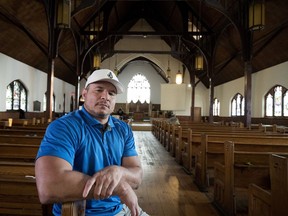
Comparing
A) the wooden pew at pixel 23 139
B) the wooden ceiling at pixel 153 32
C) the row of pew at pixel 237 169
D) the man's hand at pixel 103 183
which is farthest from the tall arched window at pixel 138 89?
the man's hand at pixel 103 183

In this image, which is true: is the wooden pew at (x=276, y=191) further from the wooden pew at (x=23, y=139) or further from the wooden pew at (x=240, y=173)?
the wooden pew at (x=23, y=139)

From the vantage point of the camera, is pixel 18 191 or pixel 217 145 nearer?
pixel 18 191

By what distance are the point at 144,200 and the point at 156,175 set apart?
1249 mm

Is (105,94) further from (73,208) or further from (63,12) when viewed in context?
(63,12)

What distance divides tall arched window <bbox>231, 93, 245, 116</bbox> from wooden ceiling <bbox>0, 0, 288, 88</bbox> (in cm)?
115

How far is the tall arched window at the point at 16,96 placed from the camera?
10920mm

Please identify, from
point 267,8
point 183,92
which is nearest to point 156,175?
point 267,8

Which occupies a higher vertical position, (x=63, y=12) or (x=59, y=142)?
(x=63, y=12)

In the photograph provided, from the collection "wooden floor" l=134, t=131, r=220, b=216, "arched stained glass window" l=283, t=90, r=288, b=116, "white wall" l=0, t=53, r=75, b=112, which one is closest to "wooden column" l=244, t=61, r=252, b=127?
"wooden floor" l=134, t=131, r=220, b=216

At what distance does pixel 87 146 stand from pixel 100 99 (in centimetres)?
26

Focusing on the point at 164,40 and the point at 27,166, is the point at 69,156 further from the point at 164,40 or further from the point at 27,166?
the point at 164,40

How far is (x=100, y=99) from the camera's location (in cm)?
149

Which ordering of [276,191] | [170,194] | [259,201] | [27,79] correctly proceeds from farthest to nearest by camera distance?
[27,79]
[170,194]
[259,201]
[276,191]

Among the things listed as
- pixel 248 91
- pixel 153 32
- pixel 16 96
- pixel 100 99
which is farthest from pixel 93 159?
pixel 16 96
